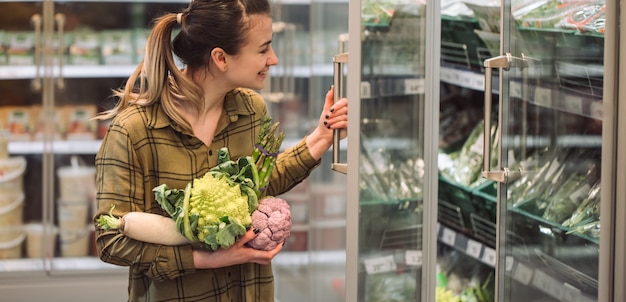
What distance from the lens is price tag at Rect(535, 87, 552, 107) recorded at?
7.97ft

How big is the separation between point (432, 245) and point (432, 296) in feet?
0.60

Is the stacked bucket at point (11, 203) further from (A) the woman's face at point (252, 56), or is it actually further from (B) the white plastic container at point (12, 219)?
(A) the woman's face at point (252, 56)

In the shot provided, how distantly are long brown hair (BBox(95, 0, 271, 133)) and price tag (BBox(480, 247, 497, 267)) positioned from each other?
5.11ft

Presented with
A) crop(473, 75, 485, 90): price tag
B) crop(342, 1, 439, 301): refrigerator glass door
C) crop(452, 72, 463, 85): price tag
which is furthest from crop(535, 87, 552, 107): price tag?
crop(452, 72, 463, 85): price tag

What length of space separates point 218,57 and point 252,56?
0.09 metres

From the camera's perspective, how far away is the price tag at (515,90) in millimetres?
2498

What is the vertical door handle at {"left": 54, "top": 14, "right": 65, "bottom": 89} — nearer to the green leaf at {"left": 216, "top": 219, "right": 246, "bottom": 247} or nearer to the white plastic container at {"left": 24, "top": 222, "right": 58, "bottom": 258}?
the white plastic container at {"left": 24, "top": 222, "right": 58, "bottom": 258}

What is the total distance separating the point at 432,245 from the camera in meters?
2.75

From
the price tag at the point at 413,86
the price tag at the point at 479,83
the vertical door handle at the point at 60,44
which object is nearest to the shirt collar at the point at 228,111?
the price tag at the point at 413,86

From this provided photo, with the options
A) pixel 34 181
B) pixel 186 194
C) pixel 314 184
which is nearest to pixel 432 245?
pixel 186 194

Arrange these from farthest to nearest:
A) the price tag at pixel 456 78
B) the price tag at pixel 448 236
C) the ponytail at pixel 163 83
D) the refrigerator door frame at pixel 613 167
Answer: the price tag at pixel 448 236, the price tag at pixel 456 78, the ponytail at pixel 163 83, the refrigerator door frame at pixel 613 167

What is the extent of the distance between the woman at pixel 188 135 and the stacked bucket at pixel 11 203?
293 cm

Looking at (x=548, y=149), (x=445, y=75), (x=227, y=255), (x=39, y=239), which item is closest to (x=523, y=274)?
(x=548, y=149)

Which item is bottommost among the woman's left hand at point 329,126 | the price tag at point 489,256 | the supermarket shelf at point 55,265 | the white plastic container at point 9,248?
the supermarket shelf at point 55,265
